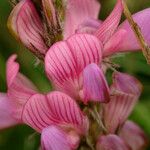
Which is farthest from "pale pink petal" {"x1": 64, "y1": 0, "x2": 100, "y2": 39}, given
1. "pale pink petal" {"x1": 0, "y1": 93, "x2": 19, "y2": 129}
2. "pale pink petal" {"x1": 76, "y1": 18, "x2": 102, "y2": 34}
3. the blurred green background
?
the blurred green background

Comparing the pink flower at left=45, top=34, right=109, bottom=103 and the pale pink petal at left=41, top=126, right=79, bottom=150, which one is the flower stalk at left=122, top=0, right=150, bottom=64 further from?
the pale pink petal at left=41, top=126, right=79, bottom=150

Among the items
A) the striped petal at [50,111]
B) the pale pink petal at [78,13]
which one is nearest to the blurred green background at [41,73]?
the pale pink petal at [78,13]

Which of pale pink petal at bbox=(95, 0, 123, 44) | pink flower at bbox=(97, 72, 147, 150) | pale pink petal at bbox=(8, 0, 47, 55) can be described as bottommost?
pink flower at bbox=(97, 72, 147, 150)

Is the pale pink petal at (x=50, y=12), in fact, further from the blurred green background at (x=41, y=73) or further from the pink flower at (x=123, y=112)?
the blurred green background at (x=41, y=73)

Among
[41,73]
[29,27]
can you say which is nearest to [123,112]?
Result: [29,27]

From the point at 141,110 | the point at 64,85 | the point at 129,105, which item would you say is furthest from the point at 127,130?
the point at 141,110
